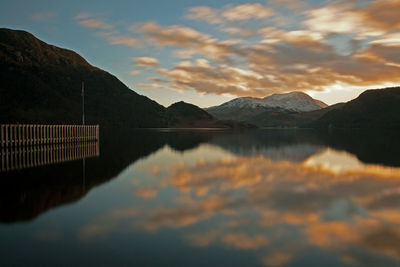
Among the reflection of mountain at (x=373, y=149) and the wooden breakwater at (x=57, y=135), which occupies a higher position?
the wooden breakwater at (x=57, y=135)

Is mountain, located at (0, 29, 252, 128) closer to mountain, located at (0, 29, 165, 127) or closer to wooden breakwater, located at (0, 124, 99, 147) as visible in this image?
mountain, located at (0, 29, 165, 127)

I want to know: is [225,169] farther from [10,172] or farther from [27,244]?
[27,244]

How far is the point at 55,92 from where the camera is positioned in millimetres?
152625

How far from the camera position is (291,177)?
732 inches

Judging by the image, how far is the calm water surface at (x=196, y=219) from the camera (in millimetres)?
7227

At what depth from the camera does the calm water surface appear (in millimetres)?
7227

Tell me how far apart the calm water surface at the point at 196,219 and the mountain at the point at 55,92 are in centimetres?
10854

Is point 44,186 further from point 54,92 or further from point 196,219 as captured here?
point 54,92

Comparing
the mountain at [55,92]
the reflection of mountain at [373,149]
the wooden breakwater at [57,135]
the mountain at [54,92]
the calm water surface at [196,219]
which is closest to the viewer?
the calm water surface at [196,219]

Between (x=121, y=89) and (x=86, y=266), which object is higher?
(x=121, y=89)

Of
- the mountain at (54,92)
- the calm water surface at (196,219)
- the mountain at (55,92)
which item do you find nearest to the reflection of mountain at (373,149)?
the calm water surface at (196,219)

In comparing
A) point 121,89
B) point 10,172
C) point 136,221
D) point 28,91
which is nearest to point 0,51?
point 28,91

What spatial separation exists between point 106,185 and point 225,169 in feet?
28.6

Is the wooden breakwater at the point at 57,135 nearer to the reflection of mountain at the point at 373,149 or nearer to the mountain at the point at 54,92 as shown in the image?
the reflection of mountain at the point at 373,149
